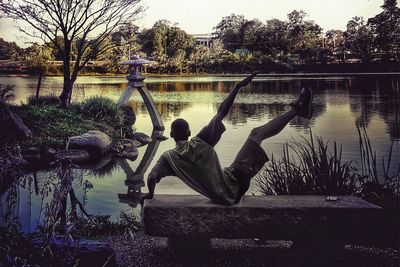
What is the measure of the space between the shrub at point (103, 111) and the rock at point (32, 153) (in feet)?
7.39

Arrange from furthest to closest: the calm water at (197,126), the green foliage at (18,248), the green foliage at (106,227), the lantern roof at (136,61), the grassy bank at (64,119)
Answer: the lantern roof at (136,61)
the grassy bank at (64,119)
the calm water at (197,126)
the green foliage at (106,227)
the green foliage at (18,248)

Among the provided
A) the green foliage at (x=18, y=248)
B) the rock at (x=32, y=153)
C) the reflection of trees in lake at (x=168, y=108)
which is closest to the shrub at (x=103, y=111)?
the reflection of trees in lake at (x=168, y=108)

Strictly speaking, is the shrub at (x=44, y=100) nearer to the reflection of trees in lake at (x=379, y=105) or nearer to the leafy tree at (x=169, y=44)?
the leafy tree at (x=169, y=44)

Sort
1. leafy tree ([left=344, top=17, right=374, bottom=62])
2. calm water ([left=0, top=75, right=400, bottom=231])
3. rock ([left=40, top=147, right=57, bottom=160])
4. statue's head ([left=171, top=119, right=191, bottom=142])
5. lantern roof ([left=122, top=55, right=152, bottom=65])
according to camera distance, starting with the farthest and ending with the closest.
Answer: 1. lantern roof ([left=122, top=55, right=152, bottom=65])
2. rock ([left=40, top=147, right=57, bottom=160])
3. leafy tree ([left=344, top=17, right=374, bottom=62])
4. calm water ([left=0, top=75, right=400, bottom=231])
5. statue's head ([left=171, top=119, right=191, bottom=142])

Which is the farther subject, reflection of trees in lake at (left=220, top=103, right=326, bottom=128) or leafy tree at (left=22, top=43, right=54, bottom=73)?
reflection of trees in lake at (left=220, top=103, right=326, bottom=128)

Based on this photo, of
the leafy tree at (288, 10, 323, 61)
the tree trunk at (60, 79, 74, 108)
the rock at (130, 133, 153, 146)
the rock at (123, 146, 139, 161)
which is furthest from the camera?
the tree trunk at (60, 79, 74, 108)

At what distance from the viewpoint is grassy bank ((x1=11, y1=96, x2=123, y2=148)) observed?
7.44 meters

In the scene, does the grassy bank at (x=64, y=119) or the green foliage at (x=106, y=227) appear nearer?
the green foliage at (x=106, y=227)

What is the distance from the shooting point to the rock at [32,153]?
6555 mm

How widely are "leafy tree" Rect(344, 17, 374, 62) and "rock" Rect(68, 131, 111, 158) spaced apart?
3796mm

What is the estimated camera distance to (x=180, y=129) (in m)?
2.60

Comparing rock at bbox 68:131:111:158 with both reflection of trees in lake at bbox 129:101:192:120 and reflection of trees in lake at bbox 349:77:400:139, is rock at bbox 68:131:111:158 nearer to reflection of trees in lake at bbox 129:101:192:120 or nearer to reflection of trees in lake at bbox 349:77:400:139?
reflection of trees in lake at bbox 129:101:192:120

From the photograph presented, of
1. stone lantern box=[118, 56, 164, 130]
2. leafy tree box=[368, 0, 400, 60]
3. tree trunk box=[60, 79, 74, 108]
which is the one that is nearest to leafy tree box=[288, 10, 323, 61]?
leafy tree box=[368, 0, 400, 60]

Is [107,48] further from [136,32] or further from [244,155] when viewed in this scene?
[244,155]
